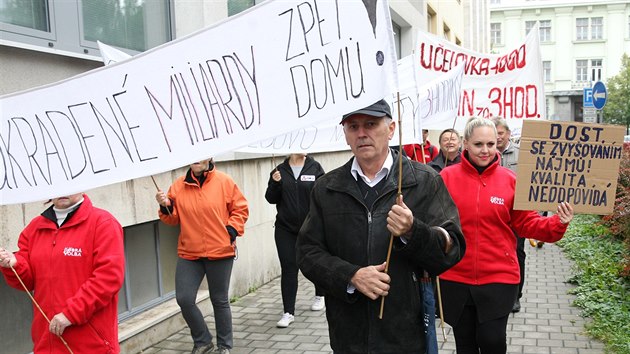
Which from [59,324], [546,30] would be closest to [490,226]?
[59,324]

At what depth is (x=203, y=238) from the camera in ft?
17.7

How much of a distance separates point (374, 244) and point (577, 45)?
71.4 m

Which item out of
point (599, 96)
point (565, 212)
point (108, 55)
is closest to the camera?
point (565, 212)

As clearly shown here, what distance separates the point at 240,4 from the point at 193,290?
454cm

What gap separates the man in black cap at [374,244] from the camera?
2.72 meters

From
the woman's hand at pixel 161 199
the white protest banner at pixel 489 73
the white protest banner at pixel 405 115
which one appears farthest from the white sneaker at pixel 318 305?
the white protest banner at pixel 489 73

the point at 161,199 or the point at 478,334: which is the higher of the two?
the point at 161,199

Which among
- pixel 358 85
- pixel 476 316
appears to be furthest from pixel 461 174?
pixel 358 85

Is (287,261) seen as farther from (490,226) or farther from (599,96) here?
(599,96)

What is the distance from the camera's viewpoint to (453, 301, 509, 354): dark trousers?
3.95 m

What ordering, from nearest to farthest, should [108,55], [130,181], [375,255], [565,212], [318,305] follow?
1. [375,255]
2. [565,212]
3. [108,55]
4. [130,181]
5. [318,305]

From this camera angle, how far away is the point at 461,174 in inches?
166

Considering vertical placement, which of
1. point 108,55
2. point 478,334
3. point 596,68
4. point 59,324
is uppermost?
point 596,68

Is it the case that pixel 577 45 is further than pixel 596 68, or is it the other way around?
pixel 577 45
